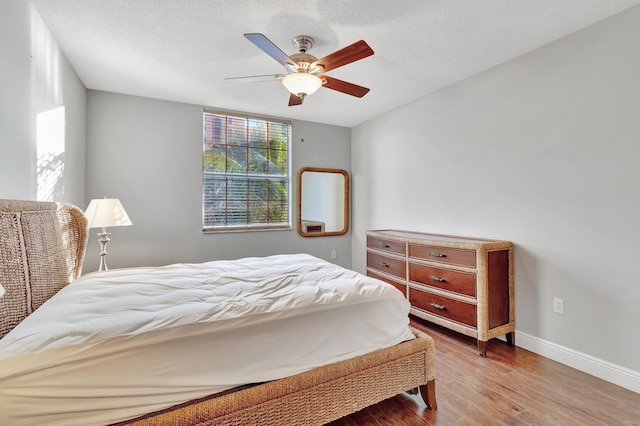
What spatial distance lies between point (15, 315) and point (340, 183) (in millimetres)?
3877

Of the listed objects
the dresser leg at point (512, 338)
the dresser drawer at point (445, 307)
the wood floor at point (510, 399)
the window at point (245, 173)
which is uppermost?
the window at point (245, 173)

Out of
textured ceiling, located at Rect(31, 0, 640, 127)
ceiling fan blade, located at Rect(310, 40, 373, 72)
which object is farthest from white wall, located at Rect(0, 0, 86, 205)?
ceiling fan blade, located at Rect(310, 40, 373, 72)

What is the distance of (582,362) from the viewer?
212cm

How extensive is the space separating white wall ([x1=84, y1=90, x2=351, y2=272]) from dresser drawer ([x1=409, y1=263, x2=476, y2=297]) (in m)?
2.15

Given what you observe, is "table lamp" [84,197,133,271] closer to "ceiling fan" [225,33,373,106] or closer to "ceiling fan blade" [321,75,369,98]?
"ceiling fan" [225,33,373,106]

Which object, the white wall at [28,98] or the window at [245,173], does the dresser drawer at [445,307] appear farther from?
the white wall at [28,98]

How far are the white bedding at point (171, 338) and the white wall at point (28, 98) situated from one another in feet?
2.65

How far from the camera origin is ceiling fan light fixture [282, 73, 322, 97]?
203cm

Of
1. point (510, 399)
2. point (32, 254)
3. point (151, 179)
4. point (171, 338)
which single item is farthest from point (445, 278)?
point (151, 179)

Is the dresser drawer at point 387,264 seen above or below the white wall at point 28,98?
below

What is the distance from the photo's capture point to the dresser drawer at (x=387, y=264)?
3.08 m

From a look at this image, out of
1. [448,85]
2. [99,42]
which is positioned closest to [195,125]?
[99,42]

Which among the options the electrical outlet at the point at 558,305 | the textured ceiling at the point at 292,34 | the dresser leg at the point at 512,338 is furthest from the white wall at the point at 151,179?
the electrical outlet at the point at 558,305

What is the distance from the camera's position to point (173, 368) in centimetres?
114
